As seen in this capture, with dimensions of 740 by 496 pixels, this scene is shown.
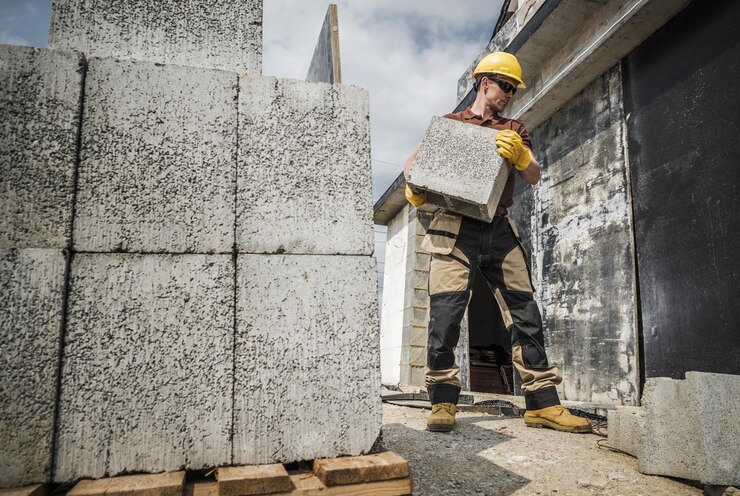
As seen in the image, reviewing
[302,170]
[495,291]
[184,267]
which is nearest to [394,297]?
[495,291]

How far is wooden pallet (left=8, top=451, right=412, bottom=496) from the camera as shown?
130cm

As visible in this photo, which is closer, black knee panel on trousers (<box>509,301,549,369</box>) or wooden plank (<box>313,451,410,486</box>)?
wooden plank (<box>313,451,410,486</box>)

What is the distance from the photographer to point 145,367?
57.8 inches

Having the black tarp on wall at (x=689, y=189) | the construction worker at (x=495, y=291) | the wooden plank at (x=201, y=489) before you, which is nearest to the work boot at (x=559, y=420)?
the construction worker at (x=495, y=291)

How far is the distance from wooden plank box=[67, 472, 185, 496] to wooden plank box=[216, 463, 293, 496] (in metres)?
0.11

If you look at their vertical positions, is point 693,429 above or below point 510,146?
below

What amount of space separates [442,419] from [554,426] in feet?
2.31

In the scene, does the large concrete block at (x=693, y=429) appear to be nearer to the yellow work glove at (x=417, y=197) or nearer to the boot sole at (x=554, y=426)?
the boot sole at (x=554, y=426)

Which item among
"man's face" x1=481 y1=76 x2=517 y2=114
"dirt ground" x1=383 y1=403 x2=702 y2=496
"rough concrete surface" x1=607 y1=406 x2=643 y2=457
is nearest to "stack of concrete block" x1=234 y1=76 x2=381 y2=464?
"dirt ground" x1=383 y1=403 x2=702 y2=496

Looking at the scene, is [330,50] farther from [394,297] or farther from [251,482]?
[394,297]

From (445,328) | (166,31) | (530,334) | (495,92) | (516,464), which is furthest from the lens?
(495,92)

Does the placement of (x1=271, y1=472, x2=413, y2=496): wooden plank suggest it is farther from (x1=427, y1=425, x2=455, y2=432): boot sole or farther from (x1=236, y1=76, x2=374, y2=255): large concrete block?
(x1=427, y1=425, x2=455, y2=432): boot sole

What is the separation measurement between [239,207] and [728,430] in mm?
2139

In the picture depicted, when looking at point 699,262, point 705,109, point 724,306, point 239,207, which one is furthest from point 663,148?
point 239,207
